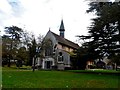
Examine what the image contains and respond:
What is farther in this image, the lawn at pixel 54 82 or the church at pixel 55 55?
the church at pixel 55 55

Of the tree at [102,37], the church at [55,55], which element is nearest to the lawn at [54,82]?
the tree at [102,37]

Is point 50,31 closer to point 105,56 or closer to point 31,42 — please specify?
point 31,42

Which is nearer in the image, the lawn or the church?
the lawn

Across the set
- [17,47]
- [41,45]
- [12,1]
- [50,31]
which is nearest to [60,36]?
[50,31]

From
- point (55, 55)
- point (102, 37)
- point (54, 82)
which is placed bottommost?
point (54, 82)

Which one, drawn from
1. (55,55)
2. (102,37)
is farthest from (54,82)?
(55,55)

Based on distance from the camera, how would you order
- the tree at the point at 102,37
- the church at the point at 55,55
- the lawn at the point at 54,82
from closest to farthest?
the lawn at the point at 54,82, the tree at the point at 102,37, the church at the point at 55,55

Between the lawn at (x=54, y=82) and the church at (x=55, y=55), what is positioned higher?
the church at (x=55, y=55)

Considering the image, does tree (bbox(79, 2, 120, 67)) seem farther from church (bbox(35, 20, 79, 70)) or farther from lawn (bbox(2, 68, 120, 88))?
church (bbox(35, 20, 79, 70))

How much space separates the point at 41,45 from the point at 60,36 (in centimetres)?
1676

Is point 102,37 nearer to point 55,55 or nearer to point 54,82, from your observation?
point 54,82

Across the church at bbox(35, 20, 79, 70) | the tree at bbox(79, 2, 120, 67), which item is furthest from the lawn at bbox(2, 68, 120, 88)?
the church at bbox(35, 20, 79, 70)

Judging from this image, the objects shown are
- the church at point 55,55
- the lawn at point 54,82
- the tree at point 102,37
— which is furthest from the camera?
the church at point 55,55

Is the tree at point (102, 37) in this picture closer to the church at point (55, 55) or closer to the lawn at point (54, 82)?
the lawn at point (54, 82)
